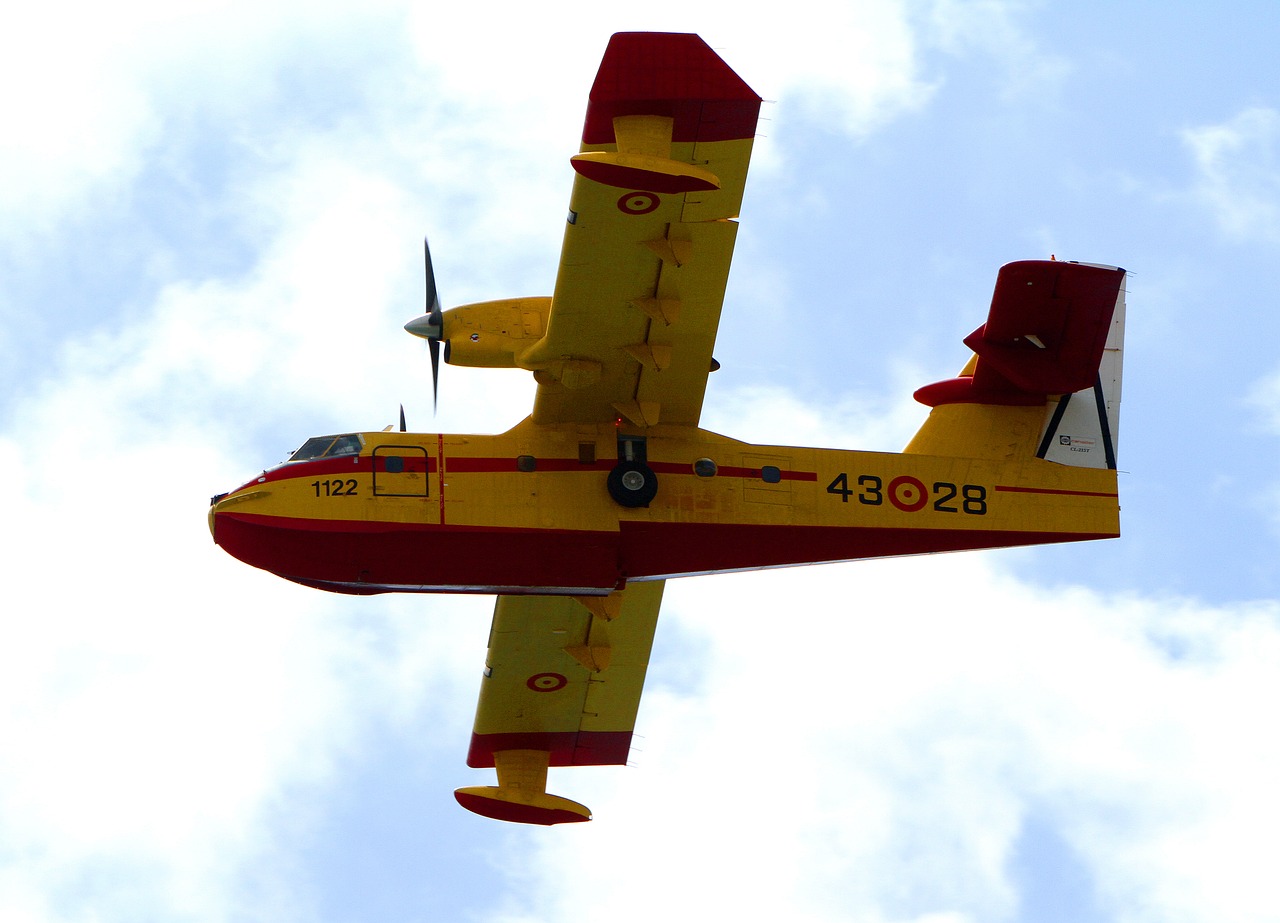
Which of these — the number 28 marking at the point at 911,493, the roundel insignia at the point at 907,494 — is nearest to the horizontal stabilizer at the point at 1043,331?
the number 28 marking at the point at 911,493

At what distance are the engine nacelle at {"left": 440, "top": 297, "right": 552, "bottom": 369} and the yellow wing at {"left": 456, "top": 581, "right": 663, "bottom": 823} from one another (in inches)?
170

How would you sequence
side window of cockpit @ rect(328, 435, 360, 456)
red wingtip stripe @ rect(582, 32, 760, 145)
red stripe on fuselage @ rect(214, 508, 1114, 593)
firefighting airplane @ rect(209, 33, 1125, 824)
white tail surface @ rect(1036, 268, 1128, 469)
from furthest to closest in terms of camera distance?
white tail surface @ rect(1036, 268, 1128, 469), side window of cockpit @ rect(328, 435, 360, 456), red stripe on fuselage @ rect(214, 508, 1114, 593), firefighting airplane @ rect(209, 33, 1125, 824), red wingtip stripe @ rect(582, 32, 760, 145)

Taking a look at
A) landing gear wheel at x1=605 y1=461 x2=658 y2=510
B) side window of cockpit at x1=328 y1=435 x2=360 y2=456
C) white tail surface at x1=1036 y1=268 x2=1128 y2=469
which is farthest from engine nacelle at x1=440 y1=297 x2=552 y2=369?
white tail surface at x1=1036 y1=268 x2=1128 y2=469

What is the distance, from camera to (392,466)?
77.3 feet

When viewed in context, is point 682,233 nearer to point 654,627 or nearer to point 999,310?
point 999,310

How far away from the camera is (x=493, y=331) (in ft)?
79.4

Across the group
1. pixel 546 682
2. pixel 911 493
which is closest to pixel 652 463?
pixel 911 493

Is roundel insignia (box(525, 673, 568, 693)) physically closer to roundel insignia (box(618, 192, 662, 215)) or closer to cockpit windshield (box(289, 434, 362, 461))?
cockpit windshield (box(289, 434, 362, 461))

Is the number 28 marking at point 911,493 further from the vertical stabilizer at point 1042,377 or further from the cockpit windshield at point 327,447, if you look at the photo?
the cockpit windshield at point 327,447

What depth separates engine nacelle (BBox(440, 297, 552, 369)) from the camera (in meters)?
24.2

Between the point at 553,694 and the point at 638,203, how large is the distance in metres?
9.89

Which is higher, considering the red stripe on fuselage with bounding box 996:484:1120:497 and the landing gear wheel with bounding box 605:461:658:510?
the red stripe on fuselage with bounding box 996:484:1120:497

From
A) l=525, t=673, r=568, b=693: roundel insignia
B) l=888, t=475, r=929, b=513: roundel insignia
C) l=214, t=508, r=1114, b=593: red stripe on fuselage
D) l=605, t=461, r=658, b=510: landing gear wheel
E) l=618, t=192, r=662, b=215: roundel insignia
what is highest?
l=618, t=192, r=662, b=215: roundel insignia

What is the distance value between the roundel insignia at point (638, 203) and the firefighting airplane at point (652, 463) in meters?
0.02
